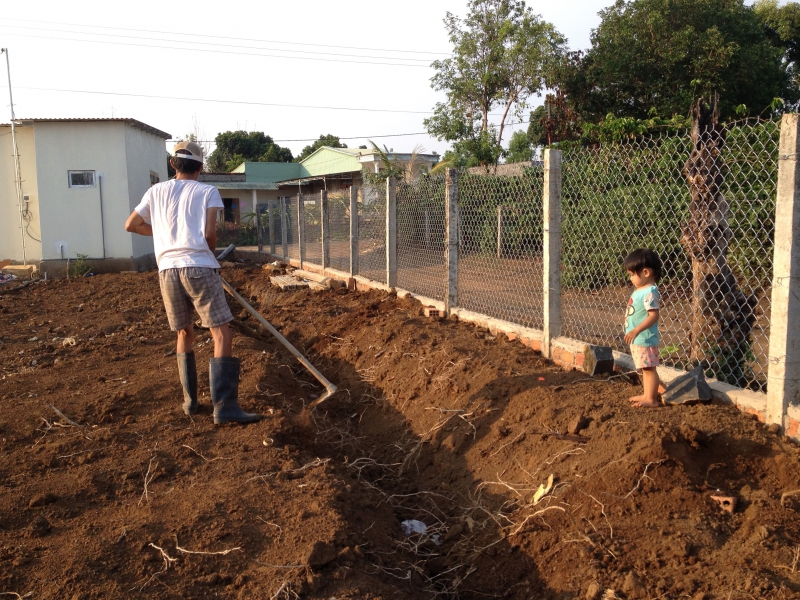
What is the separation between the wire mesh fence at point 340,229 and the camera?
40.4ft

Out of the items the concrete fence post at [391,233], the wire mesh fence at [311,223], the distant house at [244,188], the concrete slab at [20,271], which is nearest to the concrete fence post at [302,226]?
the wire mesh fence at [311,223]

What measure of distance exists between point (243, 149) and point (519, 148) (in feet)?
91.5

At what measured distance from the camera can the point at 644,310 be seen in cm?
421

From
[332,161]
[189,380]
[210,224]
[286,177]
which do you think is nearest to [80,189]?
[189,380]

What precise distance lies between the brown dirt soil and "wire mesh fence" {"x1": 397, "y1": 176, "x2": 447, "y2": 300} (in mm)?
2292

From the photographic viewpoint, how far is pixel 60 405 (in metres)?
5.33

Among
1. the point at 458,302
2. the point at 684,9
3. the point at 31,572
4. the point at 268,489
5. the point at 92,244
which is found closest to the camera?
the point at 31,572

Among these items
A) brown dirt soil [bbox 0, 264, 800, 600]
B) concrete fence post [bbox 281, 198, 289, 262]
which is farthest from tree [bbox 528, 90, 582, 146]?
brown dirt soil [bbox 0, 264, 800, 600]

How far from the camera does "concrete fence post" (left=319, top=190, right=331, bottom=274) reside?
12.8 metres

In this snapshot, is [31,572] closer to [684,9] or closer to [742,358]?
[742,358]

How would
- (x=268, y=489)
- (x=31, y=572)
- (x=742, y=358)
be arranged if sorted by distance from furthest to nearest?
(x=742, y=358) → (x=268, y=489) → (x=31, y=572)

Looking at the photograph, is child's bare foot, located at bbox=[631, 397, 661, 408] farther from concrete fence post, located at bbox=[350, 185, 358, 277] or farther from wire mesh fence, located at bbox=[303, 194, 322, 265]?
wire mesh fence, located at bbox=[303, 194, 322, 265]

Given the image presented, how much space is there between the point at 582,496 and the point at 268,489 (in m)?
1.65

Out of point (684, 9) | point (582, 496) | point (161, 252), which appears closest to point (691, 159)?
point (582, 496)
